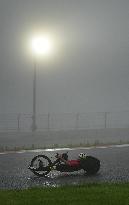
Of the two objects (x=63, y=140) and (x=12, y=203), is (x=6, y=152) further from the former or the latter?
(x=12, y=203)

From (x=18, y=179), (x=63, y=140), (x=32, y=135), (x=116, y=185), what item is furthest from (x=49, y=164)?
(x=32, y=135)

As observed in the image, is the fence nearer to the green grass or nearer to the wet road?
the wet road

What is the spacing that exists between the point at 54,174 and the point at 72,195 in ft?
11.5

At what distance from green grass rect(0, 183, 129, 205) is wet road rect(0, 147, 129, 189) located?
3.63ft

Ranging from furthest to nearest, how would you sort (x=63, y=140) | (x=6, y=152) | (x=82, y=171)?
(x=63, y=140)
(x=6, y=152)
(x=82, y=171)

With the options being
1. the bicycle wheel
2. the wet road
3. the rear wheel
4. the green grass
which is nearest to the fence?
the wet road

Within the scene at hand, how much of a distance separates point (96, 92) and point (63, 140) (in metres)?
46.6

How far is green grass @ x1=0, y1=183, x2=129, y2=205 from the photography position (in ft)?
25.8

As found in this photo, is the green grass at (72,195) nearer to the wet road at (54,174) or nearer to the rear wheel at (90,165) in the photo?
the wet road at (54,174)

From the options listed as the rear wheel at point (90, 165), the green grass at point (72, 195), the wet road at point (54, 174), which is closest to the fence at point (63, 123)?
the wet road at point (54, 174)

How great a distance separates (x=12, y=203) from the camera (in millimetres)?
7848

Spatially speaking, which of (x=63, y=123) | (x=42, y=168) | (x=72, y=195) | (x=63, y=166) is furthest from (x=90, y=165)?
(x=63, y=123)

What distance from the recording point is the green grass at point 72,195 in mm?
7855

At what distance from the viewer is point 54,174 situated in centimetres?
1194
